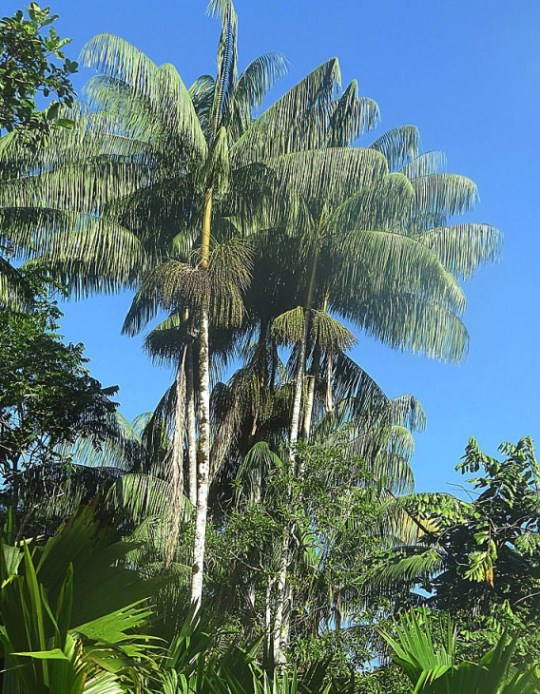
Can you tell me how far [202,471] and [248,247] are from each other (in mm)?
4870

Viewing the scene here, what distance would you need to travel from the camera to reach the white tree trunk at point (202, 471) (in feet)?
56.2

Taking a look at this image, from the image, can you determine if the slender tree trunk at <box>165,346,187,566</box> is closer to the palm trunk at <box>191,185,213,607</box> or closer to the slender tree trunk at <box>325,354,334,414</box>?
the palm trunk at <box>191,185,213,607</box>

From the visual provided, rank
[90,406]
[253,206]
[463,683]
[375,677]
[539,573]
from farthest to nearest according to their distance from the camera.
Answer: [253,206], [90,406], [539,573], [375,677], [463,683]

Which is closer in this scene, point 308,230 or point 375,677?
point 375,677

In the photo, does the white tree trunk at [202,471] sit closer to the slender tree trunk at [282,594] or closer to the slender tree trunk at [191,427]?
the slender tree trunk at [282,594]

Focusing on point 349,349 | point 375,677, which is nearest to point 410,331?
point 349,349

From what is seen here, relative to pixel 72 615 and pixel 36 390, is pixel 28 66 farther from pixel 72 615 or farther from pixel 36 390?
pixel 36 390

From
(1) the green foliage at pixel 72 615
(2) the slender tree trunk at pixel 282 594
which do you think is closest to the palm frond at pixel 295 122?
(2) the slender tree trunk at pixel 282 594

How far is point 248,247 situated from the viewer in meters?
20.9

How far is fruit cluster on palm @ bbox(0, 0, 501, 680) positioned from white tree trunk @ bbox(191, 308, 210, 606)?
1.6 inches

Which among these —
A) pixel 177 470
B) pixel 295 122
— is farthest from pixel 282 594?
pixel 295 122

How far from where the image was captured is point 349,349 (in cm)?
2253

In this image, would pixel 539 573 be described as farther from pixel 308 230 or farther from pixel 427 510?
pixel 308 230

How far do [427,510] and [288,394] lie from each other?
21.0ft
